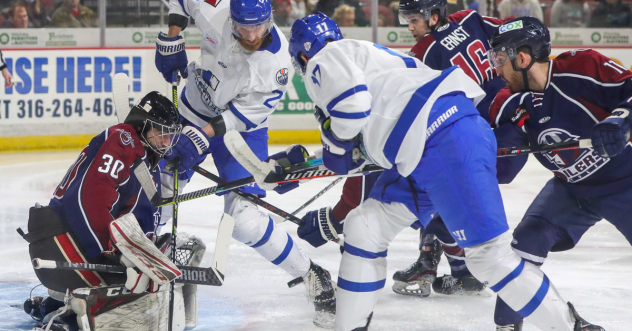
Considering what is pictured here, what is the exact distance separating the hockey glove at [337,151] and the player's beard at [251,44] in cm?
81

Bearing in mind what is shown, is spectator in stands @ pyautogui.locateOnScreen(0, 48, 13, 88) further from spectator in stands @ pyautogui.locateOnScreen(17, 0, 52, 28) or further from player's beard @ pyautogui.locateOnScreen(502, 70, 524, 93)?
player's beard @ pyautogui.locateOnScreen(502, 70, 524, 93)

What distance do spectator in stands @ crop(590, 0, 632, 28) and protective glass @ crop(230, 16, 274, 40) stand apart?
16.2 ft

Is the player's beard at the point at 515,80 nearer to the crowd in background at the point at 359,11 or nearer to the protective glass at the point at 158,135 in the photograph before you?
the protective glass at the point at 158,135

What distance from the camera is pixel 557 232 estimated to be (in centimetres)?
249

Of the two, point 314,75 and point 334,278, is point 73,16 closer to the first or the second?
point 334,278

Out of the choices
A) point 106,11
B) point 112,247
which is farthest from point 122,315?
point 106,11

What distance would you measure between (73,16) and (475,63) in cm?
429

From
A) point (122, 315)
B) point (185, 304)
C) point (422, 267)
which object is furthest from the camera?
point (422, 267)

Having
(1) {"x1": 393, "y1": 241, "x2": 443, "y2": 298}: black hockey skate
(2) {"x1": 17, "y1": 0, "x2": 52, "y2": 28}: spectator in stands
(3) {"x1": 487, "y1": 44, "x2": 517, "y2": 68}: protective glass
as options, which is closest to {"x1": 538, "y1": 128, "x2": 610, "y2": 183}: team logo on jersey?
(3) {"x1": 487, "y1": 44, "x2": 517, "y2": 68}: protective glass

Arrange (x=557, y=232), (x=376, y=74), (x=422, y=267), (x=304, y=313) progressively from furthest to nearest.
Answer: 1. (x=422, y=267)
2. (x=304, y=313)
3. (x=557, y=232)
4. (x=376, y=74)

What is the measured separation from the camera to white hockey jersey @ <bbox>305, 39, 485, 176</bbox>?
2.01 meters

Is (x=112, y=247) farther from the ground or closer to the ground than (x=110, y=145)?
closer to the ground

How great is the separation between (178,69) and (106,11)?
349 centimetres

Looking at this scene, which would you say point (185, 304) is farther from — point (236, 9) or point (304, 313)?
point (236, 9)
